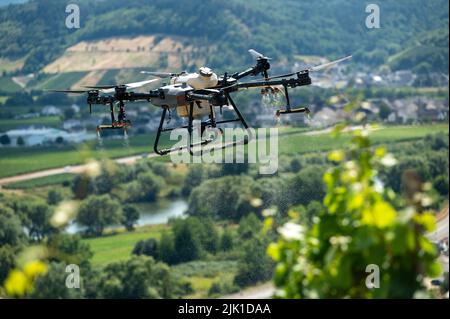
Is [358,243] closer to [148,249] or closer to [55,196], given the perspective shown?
[148,249]

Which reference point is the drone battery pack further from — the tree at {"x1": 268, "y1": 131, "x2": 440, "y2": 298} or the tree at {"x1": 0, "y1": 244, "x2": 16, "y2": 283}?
the tree at {"x1": 0, "y1": 244, "x2": 16, "y2": 283}

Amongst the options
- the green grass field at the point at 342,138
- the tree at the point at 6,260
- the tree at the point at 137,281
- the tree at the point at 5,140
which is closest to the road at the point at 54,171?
the tree at the point at 5,140

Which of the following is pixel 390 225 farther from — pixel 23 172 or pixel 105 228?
pixel 23 172

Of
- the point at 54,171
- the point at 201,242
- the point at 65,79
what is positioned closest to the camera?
the point at 201,242

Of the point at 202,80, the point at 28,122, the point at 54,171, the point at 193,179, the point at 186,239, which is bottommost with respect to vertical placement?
the point at 186,239

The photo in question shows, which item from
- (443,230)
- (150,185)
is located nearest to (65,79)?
(150,185)

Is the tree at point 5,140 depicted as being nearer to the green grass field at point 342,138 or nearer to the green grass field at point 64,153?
the green grass field at point 64,153
